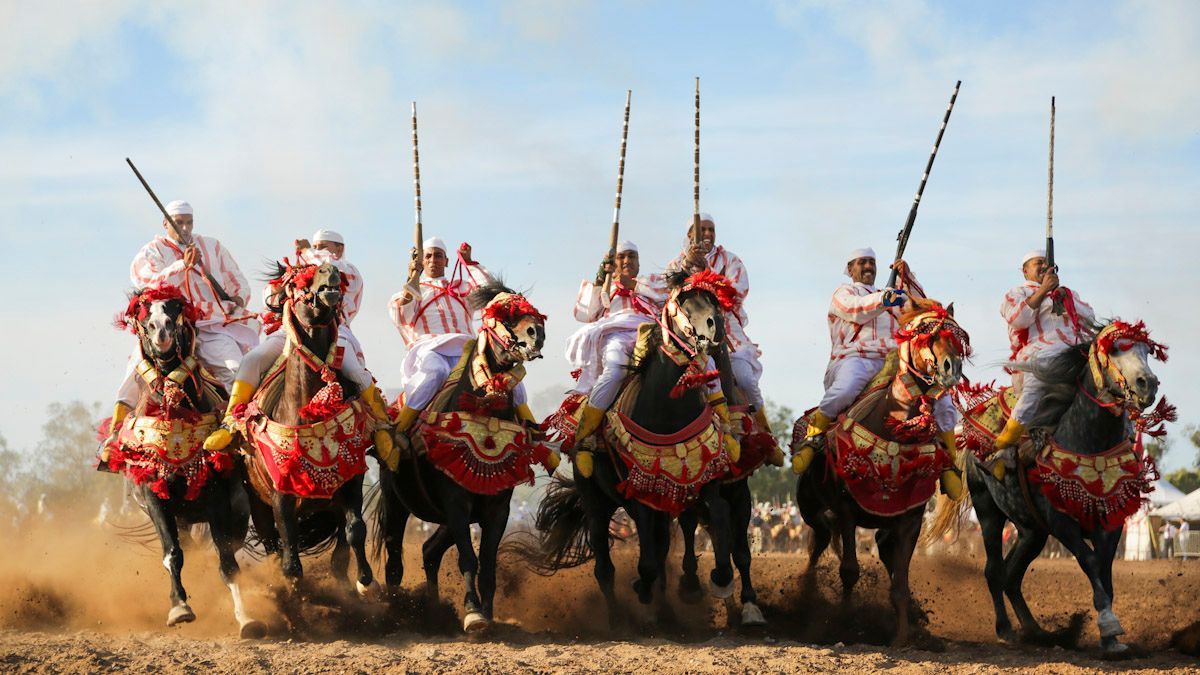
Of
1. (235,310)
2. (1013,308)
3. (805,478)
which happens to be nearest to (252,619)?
(235,310)

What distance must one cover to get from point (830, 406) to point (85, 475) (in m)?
27.6

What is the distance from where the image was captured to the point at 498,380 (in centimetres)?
1112

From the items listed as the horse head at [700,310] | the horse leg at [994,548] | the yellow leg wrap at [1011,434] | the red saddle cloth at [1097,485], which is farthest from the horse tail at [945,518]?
the horse head at [700,310]

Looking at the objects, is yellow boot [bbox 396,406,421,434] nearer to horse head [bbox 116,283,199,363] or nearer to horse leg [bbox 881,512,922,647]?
horse head [bbox 116,283,199,363]

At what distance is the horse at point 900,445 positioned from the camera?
11273mm

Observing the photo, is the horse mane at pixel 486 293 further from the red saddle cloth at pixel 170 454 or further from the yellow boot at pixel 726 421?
the red saddle cloth at pixel 170 454

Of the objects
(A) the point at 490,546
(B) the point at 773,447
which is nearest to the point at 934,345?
(B) the point at 773,447

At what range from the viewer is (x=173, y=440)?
11.3 metres

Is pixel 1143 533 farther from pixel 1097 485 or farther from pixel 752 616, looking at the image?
pixel 752 616

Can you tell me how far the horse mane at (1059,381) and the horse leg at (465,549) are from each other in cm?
422

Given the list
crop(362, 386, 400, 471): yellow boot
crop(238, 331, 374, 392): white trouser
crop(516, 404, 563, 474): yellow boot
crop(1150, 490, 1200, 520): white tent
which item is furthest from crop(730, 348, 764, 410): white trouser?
crop(1150, 490, 1200, 520): white tent

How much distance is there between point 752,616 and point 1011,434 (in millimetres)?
2373

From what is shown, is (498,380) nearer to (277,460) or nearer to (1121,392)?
(277,460)

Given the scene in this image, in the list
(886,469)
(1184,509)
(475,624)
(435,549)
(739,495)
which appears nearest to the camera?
(475,624)
